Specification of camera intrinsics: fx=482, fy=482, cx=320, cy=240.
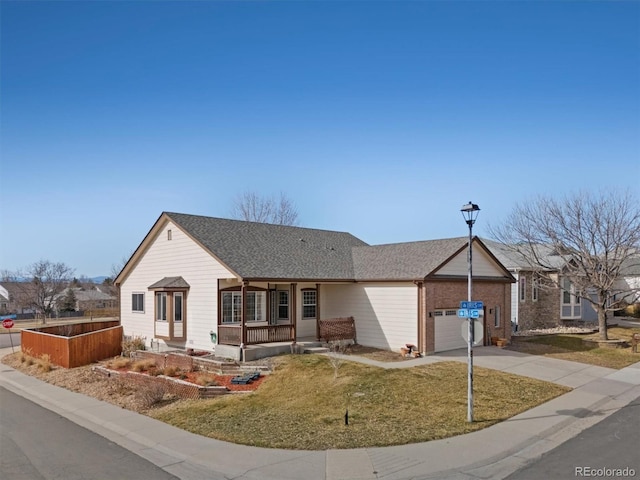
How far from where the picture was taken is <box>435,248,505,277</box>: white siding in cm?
2203

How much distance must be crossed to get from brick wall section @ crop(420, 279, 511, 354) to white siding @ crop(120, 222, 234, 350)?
8.49 meters

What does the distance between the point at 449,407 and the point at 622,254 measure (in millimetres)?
19443

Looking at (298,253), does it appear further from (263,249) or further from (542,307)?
(542,307)

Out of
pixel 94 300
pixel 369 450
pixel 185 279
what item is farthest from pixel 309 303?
pixel 94 300

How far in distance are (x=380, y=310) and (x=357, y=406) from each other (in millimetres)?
9680

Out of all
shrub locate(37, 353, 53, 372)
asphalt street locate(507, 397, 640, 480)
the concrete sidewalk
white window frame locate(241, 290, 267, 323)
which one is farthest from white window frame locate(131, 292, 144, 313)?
asphalt street locate(507, 397, 640, 480)

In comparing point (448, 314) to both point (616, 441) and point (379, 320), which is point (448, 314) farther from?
point (616, 441)

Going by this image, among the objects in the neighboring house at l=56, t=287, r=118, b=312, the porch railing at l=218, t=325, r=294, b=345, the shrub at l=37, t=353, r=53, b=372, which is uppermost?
the porch railing at l=218, t=325, r=294, b=345

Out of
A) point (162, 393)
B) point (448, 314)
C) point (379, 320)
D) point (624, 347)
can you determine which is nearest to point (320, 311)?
point (379, 320)

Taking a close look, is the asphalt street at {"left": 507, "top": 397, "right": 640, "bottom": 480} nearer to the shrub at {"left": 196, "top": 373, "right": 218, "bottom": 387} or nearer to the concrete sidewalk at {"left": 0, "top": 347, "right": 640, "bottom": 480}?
the concrete sidewalk at {"left": 0, "top": 347, "right": 640, "bottom": 480}

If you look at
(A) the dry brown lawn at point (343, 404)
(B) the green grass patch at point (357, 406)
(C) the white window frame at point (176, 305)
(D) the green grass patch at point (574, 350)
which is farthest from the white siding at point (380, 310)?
(C) the white window frame at point (176, 305)

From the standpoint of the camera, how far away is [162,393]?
47.8 ft

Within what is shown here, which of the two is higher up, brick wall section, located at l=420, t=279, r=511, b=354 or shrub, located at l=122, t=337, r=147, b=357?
brick wall section, located at l=420, t=279, r=511, b=354

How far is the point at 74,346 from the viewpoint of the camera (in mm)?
21922
